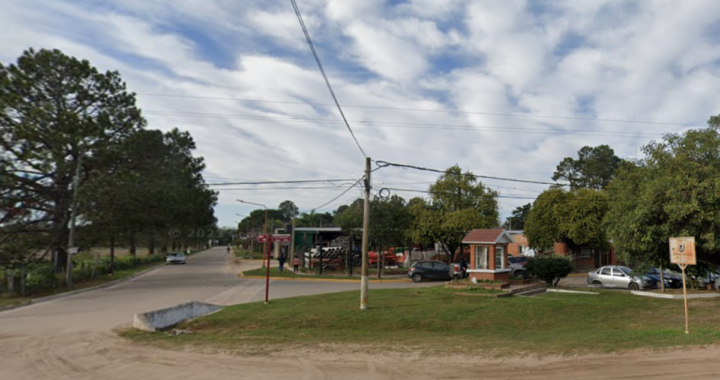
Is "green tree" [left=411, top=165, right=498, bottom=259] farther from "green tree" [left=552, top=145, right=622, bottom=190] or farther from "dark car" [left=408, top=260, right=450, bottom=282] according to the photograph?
"green tree" [left=552, top=145, right=622, bottom=190]

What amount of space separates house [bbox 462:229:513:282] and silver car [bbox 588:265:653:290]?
756 centimetres

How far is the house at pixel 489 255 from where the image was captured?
21.9 metres

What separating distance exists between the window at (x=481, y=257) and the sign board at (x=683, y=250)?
967cm

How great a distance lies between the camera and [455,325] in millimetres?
12930

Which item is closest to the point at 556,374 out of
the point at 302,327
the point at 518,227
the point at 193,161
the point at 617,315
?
the point at 302,327

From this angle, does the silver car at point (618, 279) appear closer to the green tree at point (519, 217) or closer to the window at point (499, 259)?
the window at point (499, 259)

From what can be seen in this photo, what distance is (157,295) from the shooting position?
74.2 ft

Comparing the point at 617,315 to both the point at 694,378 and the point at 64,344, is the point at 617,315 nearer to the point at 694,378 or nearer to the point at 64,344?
the point at 694,378

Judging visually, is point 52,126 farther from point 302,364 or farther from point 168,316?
point 302,364

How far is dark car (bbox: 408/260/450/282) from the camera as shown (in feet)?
99.9

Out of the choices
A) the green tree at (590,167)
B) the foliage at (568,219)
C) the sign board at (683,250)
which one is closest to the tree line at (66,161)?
the sign board at (683,250)

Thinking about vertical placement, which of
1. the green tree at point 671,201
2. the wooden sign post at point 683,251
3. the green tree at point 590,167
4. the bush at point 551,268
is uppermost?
the green tree at point 590,167

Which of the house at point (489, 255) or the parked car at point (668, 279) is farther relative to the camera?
the parked car at point (668, 279)

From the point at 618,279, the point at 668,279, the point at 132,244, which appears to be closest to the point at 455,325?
the point at 618,279
